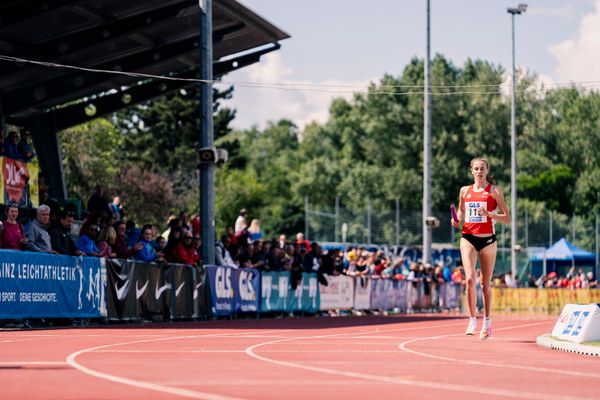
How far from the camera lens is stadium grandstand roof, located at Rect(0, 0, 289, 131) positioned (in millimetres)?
31859

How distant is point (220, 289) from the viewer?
96.2 feet

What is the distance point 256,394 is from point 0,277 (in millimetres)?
11477

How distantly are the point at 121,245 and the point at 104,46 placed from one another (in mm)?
10971

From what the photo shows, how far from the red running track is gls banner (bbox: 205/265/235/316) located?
10.5 m

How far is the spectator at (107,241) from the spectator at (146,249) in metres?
0.96

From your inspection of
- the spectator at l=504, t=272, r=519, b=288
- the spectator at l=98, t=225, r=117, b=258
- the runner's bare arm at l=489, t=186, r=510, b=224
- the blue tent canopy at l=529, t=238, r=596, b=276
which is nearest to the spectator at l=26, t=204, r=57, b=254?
the spectator at l=98, t=225, r=117, b=258

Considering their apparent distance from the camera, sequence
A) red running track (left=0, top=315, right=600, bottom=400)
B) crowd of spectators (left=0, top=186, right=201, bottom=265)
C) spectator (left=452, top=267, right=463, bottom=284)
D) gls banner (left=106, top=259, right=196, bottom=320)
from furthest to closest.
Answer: spectator (left=452, top=267, right=463, bottom=284)
gls banner (left=106, top=259, right=196, bottom=320)
crowd of spectators (left=0, top=186, right=201, bottom=265)
red running track (left=0, top=315, right=600, bottom=400)

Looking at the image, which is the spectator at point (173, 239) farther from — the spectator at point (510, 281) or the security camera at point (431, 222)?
the spectator at point (510, 281)

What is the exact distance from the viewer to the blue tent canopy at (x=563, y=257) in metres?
67.5

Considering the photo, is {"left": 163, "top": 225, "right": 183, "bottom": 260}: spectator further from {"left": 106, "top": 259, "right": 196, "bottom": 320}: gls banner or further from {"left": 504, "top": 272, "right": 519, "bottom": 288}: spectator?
{"left": 504, "top": 272, "right": 519, "bottom": 288}: spectator

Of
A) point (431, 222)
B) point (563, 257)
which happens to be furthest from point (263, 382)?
point (563, 257)

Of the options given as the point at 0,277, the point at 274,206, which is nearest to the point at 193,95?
the point at 274,206

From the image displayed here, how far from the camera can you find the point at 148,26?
33.0 metres

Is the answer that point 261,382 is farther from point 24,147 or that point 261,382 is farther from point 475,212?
point 24,147
